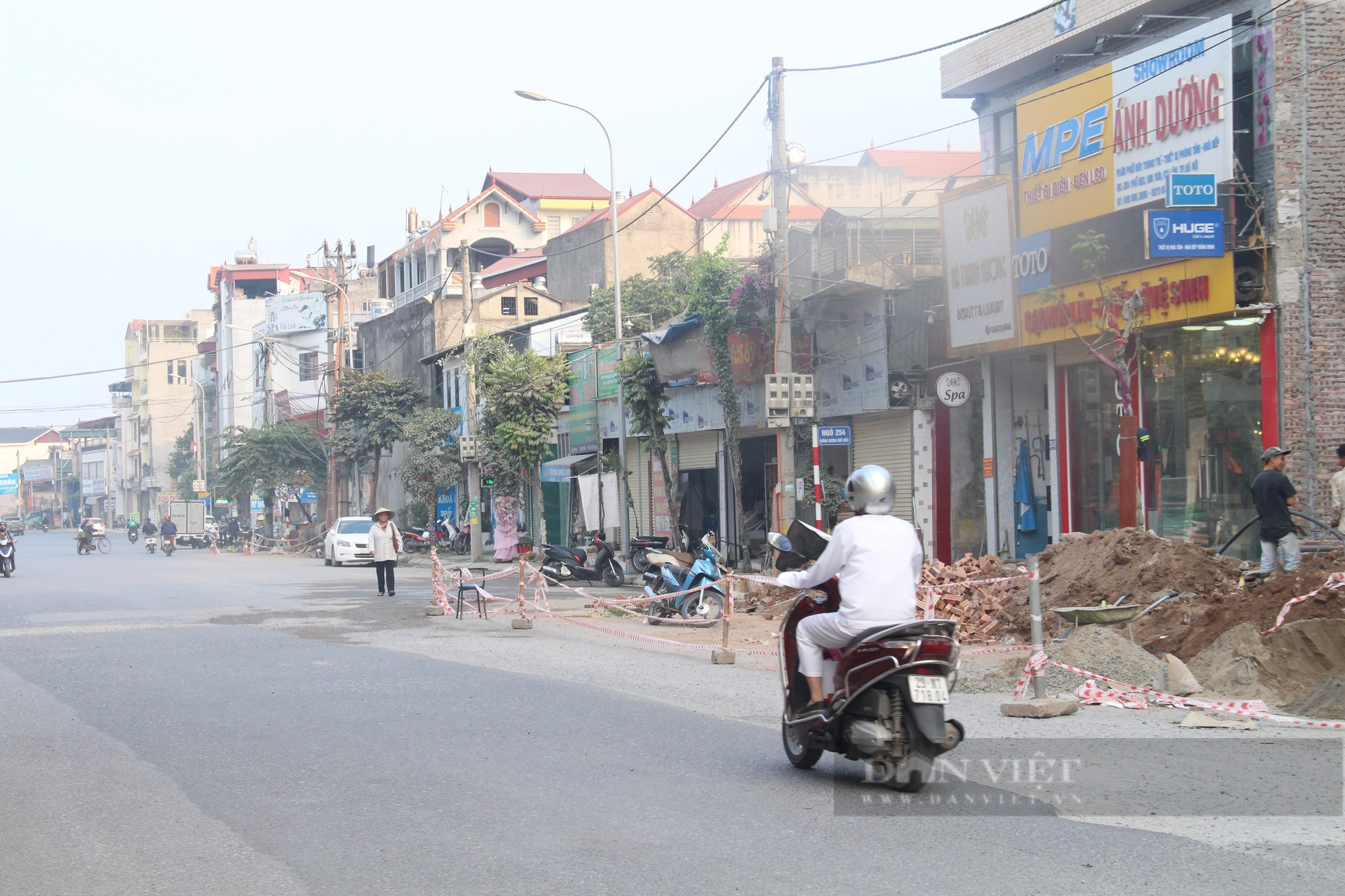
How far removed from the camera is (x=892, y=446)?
24.5 meters

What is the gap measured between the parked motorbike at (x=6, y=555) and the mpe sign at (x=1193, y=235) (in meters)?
26.8

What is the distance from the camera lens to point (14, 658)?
43.6 ft

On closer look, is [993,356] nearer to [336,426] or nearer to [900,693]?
[900,693]

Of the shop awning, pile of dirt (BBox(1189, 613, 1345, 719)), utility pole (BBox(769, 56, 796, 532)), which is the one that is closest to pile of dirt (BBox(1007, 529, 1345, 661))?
pile of dirt (BBox(1189, 613, 1345, 719))

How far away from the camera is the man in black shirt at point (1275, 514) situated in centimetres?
1377

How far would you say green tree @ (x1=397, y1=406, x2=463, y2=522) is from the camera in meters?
41.7

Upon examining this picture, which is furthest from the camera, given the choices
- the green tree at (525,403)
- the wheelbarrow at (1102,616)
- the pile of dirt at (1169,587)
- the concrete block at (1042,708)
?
the green tree at (525,403)

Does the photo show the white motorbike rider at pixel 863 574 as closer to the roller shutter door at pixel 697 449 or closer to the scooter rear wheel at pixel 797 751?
the scooter rear wheel at pixel 797 751

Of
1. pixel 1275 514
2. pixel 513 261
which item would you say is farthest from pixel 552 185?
pixel 1275 514

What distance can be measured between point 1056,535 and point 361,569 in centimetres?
1979

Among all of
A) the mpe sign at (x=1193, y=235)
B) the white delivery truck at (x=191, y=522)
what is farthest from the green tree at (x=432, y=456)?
the mpe sign at (x=1193, y=235)

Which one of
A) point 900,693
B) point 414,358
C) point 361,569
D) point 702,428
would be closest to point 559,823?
point 900,693

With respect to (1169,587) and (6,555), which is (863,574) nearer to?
(1169,587)

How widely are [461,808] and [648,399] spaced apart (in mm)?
22510
